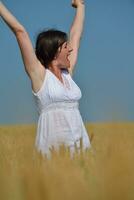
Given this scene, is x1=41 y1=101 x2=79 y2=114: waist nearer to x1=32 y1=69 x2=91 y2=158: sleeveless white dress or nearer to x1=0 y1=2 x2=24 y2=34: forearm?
x1=32 y1=69 x2=91 y2=158: sleeveless white dress

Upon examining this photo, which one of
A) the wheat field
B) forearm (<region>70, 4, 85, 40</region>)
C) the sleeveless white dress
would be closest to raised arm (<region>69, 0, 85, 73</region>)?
forearm (<region>70, 4, 85, 40</region>)

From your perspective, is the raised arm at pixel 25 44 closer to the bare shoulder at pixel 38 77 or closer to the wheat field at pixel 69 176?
the bare shoulder at pixel 38 77

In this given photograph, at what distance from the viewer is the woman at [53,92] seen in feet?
2.94

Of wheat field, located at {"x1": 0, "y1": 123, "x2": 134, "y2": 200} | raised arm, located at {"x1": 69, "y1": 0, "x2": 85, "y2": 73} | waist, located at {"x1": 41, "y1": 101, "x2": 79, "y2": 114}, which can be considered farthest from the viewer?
raised arm, located at {"x1": 69, "y1": 0, "x2": 85, "y2": 73}

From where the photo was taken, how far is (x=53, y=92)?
91 centimetres

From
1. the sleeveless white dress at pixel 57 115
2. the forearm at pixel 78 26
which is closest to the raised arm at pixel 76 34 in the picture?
the forearm at pixel 78 26

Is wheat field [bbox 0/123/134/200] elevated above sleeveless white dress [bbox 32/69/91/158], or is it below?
below

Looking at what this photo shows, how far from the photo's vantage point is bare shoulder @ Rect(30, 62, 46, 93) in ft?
2.95

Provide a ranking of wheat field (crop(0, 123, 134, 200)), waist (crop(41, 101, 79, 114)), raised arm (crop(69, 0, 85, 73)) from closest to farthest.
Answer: wheat field (crop(0, 123, 134, 200)), waist (crop(41, 101, 79, 114)), raised arm (crop(69, 0, 85, 73))

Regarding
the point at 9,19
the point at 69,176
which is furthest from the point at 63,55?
the point at 69,176

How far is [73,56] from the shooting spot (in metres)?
1.02

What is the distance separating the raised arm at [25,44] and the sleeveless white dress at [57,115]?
1.1 inches

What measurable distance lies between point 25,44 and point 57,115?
16 centimetres

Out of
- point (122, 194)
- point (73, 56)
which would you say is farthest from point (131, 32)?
point (122, 194)
